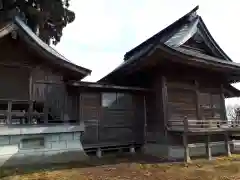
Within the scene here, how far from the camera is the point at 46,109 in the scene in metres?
11.6

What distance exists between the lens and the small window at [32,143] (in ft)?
35.2

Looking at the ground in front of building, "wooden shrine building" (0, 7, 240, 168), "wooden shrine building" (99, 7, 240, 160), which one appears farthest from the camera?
"wooden shrine building" (99, 7, 240, 160)

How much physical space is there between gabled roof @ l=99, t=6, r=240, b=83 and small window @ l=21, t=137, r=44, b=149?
6.23m

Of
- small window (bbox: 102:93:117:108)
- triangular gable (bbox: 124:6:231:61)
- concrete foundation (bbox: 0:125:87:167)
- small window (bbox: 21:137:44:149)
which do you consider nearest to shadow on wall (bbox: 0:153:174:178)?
concrete foundation (bbox: 0:125:87:167)

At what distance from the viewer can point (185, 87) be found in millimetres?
14336

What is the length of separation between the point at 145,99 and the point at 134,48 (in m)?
6.82

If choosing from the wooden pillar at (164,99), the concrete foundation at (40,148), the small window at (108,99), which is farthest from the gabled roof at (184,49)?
the concrete foundation at (40,148)

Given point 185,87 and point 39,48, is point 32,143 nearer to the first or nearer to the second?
point 39,48

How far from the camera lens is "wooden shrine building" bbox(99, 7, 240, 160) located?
12.4 m

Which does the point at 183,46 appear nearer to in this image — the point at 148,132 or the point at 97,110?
the point at 148,132

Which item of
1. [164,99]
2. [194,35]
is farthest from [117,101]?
[194,35]

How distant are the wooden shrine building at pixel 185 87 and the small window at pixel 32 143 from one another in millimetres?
6048

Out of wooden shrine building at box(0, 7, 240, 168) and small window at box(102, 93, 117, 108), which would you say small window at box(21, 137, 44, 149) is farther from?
small window at box(102, 93, 117, 108)

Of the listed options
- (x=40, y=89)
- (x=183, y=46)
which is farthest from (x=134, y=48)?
(x=40, y=89)
